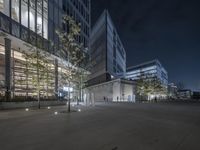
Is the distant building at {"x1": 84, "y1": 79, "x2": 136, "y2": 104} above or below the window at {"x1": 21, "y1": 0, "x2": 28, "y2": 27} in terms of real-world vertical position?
below

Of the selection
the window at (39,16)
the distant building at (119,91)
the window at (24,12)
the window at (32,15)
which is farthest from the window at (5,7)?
the distant building at (119,91)

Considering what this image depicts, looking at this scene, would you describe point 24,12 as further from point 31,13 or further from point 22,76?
point 22,76

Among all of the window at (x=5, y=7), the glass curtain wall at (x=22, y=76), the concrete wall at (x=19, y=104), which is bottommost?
the concrete wall at (x=19, y=104)

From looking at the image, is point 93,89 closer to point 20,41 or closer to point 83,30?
point 83,30

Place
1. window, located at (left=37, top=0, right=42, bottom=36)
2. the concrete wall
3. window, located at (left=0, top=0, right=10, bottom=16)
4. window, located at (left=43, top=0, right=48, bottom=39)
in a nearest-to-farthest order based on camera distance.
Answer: the concrete wall
window, located at (left=0, top=0, right=10, bottom=16)
window, located at (left=37, top=0, right=42, bottom=36)
window, located at (left=43, top=0, right=48, bottom=39)

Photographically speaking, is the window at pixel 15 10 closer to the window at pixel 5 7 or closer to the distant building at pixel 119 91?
the window at pixel 5 7

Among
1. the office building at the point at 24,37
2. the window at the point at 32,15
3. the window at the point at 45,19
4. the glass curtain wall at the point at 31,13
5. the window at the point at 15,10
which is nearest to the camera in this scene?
the office building at the point at 24,37

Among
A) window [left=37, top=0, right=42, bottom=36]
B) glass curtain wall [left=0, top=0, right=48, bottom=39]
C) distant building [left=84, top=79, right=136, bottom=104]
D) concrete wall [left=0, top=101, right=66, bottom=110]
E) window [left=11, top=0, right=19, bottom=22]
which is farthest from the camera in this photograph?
distant building [left=84, top=79, right=136, bottom=104]

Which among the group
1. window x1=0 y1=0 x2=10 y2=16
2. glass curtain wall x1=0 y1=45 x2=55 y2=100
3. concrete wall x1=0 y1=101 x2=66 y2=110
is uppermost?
window x1=0 y1=0 x2=10 y2=16

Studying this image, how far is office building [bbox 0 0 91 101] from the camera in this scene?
27.1m

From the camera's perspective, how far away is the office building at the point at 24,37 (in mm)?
27055

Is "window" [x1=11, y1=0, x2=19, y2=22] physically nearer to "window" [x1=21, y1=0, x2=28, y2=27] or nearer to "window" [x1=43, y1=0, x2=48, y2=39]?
"window" [x1=21, y1=0, x2=28, y2=27]

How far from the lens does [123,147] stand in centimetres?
680

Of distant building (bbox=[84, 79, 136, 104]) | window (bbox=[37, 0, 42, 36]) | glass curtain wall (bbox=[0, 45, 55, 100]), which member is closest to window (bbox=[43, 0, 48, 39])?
window (bbox=[37, 0, 42, 36])
